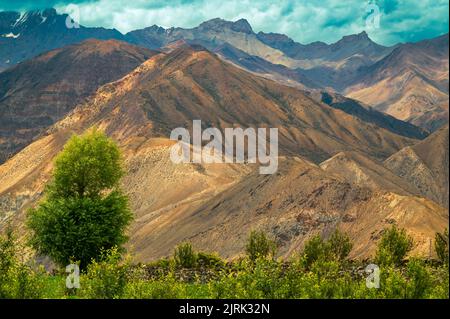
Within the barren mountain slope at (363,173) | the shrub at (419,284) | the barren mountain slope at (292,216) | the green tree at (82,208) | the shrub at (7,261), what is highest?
the barren mountain slope at (363,173)

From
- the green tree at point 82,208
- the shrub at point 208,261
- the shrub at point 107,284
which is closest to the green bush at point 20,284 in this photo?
the shrub at point 107,284

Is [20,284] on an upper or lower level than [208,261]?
lower

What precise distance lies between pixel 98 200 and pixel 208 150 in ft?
401

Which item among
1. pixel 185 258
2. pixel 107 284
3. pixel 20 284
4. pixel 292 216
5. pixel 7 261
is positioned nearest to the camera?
pixel 107 284

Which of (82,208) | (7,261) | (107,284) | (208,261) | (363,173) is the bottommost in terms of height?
(107,284)

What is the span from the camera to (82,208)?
144 ft

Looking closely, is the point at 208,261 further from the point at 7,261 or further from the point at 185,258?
the point at 7,261

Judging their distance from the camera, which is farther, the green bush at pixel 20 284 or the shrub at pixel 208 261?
the shrub at pixel 208 261

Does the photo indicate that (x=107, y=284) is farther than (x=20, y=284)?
No

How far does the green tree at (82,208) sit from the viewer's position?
43.6 meters

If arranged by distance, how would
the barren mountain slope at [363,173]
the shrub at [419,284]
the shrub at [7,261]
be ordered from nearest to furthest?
1. the shrub at [419,284]
2. the shrub at [7,261]
3. the barren mountain slope at [363,173]

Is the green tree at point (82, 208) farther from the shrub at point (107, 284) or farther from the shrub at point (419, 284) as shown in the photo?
the shrub at point (419, 284)

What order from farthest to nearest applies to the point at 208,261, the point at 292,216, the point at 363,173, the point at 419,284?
the point at 363,173
the point at 292,216
the point at 208,261
the point at 419,284

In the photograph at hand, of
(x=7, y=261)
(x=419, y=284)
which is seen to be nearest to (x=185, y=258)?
(x=7, y=261)
